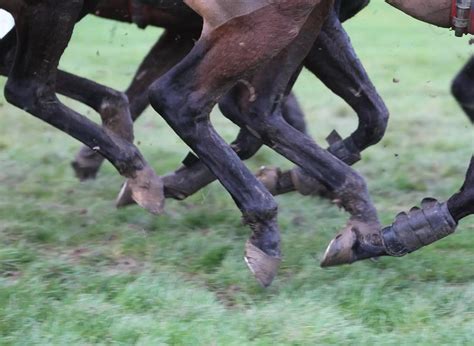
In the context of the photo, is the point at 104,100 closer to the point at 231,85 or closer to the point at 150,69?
the point at 150,69

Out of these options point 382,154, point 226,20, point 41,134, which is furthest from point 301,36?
point 41,134

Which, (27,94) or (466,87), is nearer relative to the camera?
(27,94)

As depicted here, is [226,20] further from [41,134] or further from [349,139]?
[41,134]

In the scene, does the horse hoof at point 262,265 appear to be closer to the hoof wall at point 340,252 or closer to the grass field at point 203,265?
the grass field at point 203,265

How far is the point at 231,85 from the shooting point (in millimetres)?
4336

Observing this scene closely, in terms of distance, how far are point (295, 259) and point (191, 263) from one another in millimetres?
492

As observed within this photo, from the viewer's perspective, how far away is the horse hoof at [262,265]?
14.1ft

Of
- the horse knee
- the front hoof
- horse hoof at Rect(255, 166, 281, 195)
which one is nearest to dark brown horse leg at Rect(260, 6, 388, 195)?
horse hoof at Rect(255, 166, 281, 195)

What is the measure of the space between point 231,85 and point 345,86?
1.04 m

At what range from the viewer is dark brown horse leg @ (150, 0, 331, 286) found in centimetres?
417

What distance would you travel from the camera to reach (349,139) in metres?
5.42

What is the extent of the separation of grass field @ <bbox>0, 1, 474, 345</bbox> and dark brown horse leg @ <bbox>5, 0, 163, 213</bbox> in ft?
1.04

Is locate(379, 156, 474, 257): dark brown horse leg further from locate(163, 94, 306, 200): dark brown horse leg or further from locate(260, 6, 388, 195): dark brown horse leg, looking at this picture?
locate(163, 94, 306, 200): dark brown horse leg

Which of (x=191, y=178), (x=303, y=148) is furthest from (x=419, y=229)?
(x=191, y=178)
